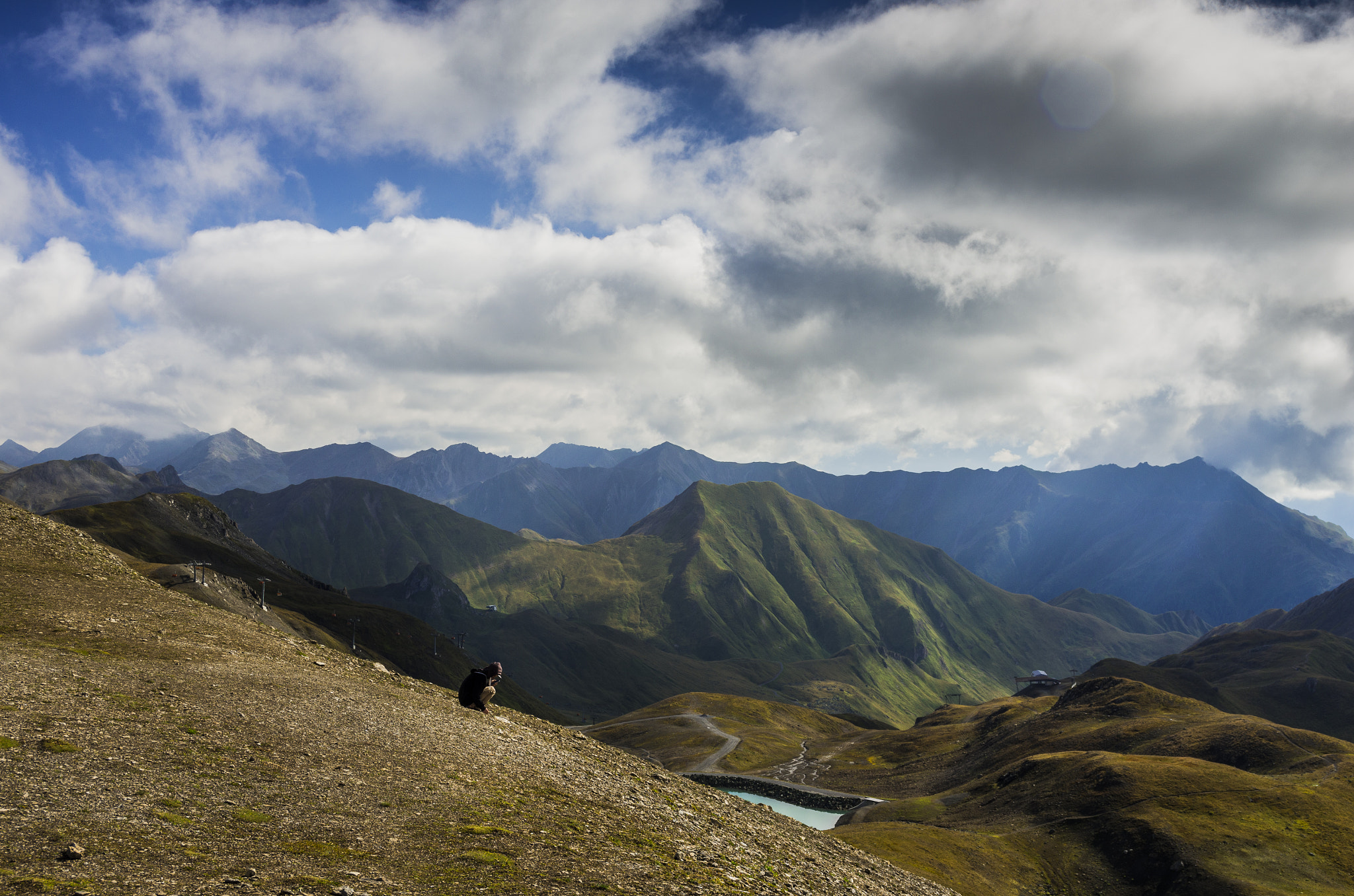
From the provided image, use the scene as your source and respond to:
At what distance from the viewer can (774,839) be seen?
115 ft

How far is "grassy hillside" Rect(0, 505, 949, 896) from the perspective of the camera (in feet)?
59.3

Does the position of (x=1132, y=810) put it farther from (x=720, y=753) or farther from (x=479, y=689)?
(x=720, y=753)

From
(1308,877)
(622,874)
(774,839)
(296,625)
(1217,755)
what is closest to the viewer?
(622,874)

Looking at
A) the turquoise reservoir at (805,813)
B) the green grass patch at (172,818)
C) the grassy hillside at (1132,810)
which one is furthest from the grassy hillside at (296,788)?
the turquoise reservoir at (805,813)

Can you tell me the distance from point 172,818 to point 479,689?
69.2 ft

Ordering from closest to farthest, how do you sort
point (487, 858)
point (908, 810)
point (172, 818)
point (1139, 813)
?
point (172, 818)
point (487, 858)
point (1139, 813)
point (908, 810)

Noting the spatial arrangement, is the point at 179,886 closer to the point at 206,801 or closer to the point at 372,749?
the point at 206,801

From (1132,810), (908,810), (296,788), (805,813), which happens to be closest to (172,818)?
(296,788)

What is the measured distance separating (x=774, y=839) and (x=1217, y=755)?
11334 cm

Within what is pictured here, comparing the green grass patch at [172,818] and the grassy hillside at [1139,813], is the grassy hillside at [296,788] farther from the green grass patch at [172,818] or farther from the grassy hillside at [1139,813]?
the grassy hillside at [1139,813]

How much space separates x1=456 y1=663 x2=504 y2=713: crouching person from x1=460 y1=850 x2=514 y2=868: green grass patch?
62.4 ft

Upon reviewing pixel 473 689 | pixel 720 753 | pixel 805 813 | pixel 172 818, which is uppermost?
pixel 172 818

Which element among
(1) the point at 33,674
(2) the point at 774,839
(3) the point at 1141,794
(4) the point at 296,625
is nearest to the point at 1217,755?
(3) the point at 1141,794

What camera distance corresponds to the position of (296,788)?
2352cm
